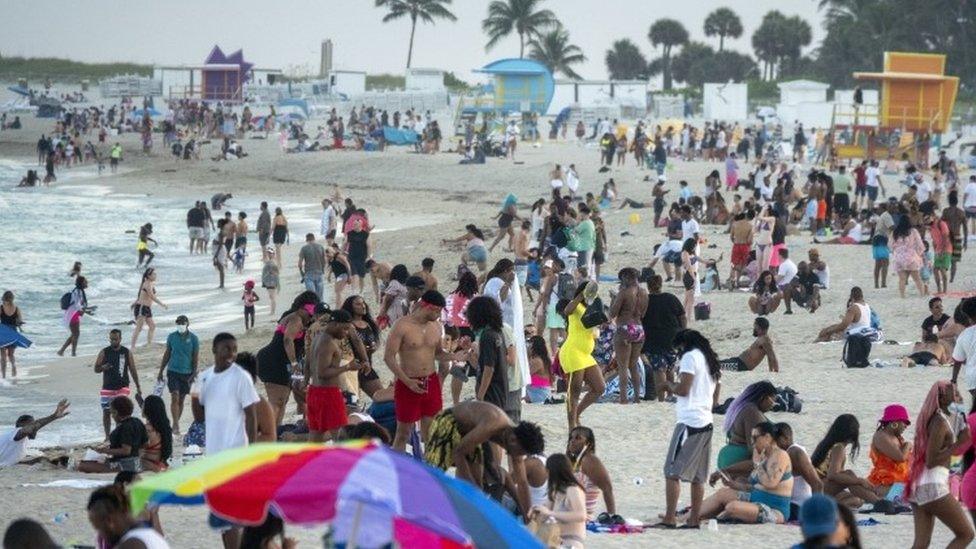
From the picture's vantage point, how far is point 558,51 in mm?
104375

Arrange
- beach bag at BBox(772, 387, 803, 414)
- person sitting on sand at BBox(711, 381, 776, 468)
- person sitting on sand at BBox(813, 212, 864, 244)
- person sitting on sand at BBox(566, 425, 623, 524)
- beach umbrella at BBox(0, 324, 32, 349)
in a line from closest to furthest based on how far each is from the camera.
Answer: person sitting on sand at BBox(566, 425, 623, 524) → person sitting on sand at BBox(711, 381, 776, 468) → beach bag at BBox(772, 387, 803, 414) → beach umbrella at BBox(0, 324, 32, 349) → person sitting on sand at BBox(813, 212, 864, 244)

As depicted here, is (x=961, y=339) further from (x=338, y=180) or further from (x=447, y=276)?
(x=338, y=180)

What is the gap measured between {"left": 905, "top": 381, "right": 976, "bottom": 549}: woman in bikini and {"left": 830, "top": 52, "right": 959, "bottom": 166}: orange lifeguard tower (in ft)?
121

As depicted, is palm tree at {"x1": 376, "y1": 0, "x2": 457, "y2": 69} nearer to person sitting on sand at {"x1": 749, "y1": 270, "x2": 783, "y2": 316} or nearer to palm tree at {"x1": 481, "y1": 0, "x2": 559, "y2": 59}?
palm tree at {"x1": 481, "y1": 0, "x2": 559, "y2": 59}

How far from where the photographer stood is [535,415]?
14.5 m

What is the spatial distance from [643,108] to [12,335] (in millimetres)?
52804

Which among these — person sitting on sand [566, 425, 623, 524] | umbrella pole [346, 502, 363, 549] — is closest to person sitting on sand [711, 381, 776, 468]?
person sitting on sand [566, 425, 623, 524]

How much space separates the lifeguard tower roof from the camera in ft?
154

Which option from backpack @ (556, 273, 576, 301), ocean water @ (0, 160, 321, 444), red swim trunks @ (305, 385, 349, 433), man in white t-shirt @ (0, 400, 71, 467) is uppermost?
backpack @ (556, 273, 576, 301)

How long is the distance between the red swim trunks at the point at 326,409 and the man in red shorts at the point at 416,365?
1.27 ft

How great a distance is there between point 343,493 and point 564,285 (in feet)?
41.2

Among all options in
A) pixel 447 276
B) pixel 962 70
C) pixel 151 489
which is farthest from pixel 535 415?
pixel 962 70

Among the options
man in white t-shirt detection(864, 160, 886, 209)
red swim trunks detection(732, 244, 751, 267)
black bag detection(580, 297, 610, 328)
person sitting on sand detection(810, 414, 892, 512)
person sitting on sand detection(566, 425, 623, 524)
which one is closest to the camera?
person sitting on sand detection(566, 425, 623, 524)

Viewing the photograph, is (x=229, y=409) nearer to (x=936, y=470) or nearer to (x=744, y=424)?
(x=744, y=424)
